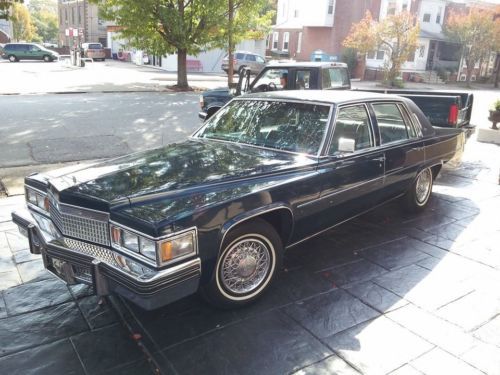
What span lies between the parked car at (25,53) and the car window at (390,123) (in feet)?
140

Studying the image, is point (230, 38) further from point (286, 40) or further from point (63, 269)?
point (286, 40)

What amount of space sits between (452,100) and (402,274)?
198 inches

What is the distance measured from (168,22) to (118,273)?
712 inches

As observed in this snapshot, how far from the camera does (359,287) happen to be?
4.00 m

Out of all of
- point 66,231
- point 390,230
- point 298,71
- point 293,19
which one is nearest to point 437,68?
point 293,19

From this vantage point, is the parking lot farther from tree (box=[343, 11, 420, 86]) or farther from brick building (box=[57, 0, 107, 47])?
brick building (box=[57, 0, 107, 47])

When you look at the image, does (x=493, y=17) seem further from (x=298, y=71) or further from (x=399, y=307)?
(x=399, y=307)

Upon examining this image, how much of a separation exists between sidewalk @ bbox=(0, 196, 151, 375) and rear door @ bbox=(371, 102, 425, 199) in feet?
10.2

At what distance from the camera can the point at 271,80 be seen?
10000 mm

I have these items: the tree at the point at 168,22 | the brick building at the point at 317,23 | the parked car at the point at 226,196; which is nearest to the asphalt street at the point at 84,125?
the tree at the point at 168,22

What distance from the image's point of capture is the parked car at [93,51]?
4657 centimetres

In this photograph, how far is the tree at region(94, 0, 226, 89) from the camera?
18969 millimetres

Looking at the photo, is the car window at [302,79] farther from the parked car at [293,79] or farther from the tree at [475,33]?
the tree at [475,33]

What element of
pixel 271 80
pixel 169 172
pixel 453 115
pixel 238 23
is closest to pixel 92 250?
pixel 169 172
